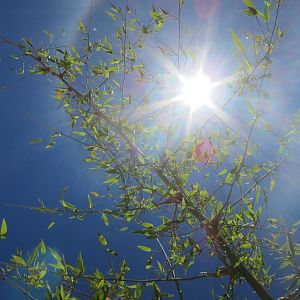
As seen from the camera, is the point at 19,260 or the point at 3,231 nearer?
the point at 3,231

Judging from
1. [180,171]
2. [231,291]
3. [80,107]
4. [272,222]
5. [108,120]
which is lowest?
[231,291]

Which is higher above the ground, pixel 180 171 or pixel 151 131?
pixel 151 131

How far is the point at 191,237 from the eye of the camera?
7.07 feet

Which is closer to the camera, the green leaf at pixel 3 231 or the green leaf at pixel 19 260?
the green leaf at pixel 3 231

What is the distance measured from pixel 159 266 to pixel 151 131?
41.9 inches

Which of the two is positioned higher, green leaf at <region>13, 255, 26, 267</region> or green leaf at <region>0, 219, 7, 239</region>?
green leaf at <region>0, 219, 7, 239</region>

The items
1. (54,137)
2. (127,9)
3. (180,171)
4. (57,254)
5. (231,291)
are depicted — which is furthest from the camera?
(54,137)

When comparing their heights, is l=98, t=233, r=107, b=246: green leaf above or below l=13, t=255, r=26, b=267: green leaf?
above

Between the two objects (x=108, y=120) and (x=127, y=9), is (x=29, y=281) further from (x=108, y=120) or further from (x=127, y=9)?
(x=127, y=9)

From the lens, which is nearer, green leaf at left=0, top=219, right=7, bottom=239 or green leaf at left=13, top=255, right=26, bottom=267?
green leaf at left=0, top=219, right=7, bottom=239

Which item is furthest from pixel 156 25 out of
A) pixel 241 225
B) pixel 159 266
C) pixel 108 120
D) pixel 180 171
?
pixel 159 266

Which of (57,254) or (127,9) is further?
(127,9)

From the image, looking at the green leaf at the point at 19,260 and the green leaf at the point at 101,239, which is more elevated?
the green leaf at the point at 101,239

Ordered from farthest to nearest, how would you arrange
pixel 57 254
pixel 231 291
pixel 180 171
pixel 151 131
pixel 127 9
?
pixel 151 131 → pixel 127 9 → pixel 180 171 → pixel 57 254 → pixel 231 291
